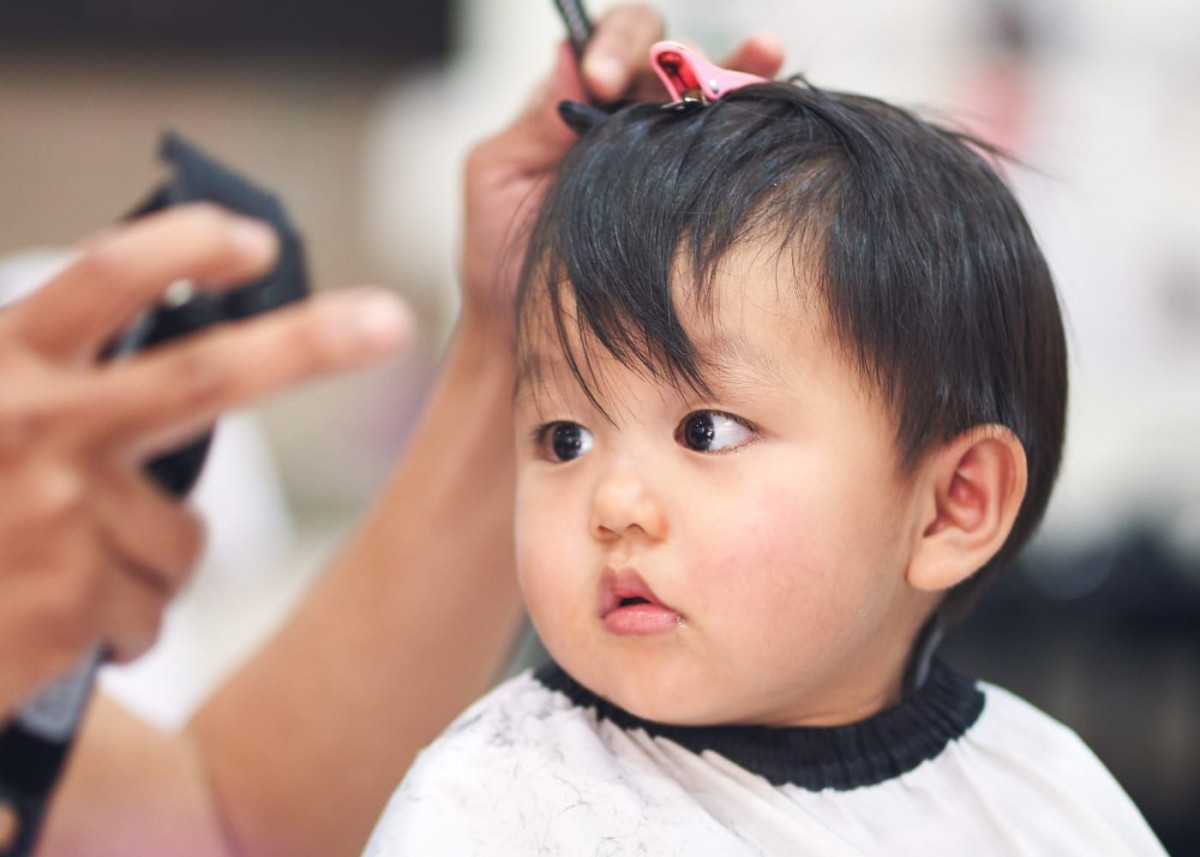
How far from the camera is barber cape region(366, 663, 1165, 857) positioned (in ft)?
1.72

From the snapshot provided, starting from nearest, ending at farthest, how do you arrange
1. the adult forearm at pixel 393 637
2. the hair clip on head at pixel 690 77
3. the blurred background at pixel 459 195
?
the hair clip on head at pixel 690 77, the adult forearm at pixel 393 637, the blurred background at pixel 459 195

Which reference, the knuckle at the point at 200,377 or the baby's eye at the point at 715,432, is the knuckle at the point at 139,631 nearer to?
the knuckle at the point at 200,377

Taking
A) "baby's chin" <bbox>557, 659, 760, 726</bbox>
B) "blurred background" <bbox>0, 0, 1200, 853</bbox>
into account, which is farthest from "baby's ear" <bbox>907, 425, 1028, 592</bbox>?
"blurred background" <bbox>0, 0, 1200, 853</bbox>

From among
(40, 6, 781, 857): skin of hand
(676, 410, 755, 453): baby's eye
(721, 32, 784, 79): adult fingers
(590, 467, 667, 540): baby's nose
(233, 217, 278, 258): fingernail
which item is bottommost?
(40, 6, 781, 857): skin of hand

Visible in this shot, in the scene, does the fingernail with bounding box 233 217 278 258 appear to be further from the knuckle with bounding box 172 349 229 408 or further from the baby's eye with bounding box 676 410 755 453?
the baby's eye with bounding box 676 410 755 453

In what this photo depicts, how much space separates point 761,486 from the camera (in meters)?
0.51

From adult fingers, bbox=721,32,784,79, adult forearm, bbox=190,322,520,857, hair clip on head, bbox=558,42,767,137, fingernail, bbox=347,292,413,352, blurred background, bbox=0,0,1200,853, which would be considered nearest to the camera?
fingernail, bbox=347,292,413,352

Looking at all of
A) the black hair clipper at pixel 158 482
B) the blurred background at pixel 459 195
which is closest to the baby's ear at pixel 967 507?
the blurred background at pixel 459 195

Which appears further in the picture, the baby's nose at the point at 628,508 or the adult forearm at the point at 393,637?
the adult forearm at the point at 393,637

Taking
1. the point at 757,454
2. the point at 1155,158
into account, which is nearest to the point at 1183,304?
the point at 1155,158

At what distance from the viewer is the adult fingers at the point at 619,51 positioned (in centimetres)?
66

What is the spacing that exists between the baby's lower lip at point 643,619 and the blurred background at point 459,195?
36cm

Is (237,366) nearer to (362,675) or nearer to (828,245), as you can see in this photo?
(828,245)

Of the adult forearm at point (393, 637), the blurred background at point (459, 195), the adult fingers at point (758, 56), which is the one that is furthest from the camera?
the blurred background at point (459, 195)
